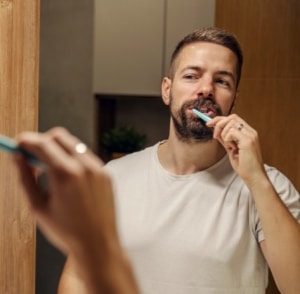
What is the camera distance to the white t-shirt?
37.8 inches

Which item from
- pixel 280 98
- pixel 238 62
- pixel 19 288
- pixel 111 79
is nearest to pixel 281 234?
pixel 238 62

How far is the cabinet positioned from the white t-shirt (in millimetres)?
966

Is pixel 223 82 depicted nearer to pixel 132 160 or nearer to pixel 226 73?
pixel 226 73

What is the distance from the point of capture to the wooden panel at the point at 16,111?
0.90 m

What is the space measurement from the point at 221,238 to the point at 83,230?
746mm

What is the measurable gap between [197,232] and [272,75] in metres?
0.69

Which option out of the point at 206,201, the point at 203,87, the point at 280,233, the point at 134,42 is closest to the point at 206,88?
the point at 203,87

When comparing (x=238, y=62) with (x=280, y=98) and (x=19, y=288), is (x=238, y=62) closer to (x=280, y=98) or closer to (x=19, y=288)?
(x=280, y=98)

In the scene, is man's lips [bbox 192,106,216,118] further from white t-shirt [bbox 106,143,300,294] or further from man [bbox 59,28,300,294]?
white t-shirt [bbox 106,143,300,294]

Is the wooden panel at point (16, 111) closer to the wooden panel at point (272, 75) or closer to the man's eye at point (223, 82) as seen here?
the man's eye at point (223, 82)

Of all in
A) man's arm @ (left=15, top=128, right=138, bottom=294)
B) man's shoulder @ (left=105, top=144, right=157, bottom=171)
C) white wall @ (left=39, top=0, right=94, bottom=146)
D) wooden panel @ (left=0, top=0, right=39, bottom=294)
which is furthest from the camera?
white wall @ (left=39, top=0, right=94, bottom=146)

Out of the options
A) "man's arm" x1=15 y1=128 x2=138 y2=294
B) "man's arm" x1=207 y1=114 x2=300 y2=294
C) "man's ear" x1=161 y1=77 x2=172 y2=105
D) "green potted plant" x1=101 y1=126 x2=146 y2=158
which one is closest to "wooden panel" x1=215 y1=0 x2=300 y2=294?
"man's ear" x1=161 y1=77 x2=172 y2=105

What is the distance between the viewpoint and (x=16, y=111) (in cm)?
92

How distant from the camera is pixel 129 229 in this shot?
1.03 metres
